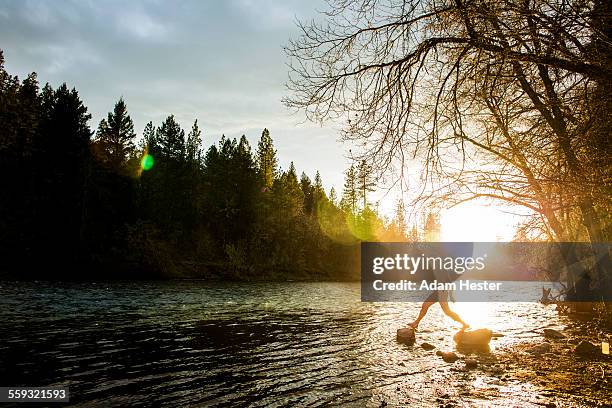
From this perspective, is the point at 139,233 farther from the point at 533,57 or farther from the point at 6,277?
the point at 533,57

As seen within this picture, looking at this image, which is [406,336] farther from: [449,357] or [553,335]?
[553,335]

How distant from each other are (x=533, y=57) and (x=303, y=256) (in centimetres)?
6858

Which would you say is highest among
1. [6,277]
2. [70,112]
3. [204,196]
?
[70,112]

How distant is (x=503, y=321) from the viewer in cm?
1892

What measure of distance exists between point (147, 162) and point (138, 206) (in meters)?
11.7

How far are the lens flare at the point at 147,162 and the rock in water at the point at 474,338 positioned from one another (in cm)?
6565

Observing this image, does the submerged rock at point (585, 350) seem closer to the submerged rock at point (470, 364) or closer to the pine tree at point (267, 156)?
the submerged rock at point (470, 364)

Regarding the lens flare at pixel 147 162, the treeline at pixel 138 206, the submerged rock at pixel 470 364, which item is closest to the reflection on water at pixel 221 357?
the submerged rock at pixel 470 364

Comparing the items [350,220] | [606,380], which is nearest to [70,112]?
[606,380]

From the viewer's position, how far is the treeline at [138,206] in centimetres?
4856

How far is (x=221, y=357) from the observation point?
10047 mm

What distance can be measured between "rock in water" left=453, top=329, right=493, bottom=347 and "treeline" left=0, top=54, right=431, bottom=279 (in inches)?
846

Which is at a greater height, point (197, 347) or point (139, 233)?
point (139, 233)

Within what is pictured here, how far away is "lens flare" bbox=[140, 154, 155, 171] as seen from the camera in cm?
6988
